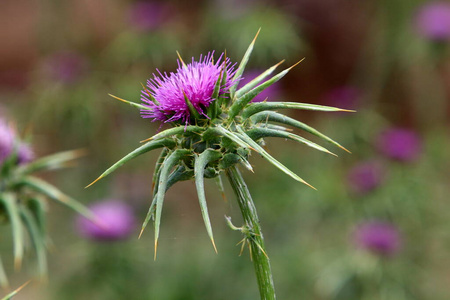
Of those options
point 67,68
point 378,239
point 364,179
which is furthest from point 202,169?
point 67,68

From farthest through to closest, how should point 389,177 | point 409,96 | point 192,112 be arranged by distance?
point 409,96, point 389,177, point 192,112

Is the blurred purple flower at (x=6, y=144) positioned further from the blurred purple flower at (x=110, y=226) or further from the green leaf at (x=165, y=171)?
the blurred purple flower at (x=110, y=226)

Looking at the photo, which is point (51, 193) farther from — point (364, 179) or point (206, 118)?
point (364, 179)

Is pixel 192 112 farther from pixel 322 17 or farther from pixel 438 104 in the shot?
pixel 322 17

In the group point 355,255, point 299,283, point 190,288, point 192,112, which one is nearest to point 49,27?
point 190,288

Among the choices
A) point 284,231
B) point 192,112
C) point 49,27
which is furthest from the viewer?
point 49,27

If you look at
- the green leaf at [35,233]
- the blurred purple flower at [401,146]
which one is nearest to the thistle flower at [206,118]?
the green leaf at [35,233]

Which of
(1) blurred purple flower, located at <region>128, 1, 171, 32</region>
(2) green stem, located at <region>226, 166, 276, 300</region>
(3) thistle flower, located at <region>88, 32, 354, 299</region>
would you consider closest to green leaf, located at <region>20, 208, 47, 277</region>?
(3) thistle flower, located at <region>88, 32, 354, 299</region>
